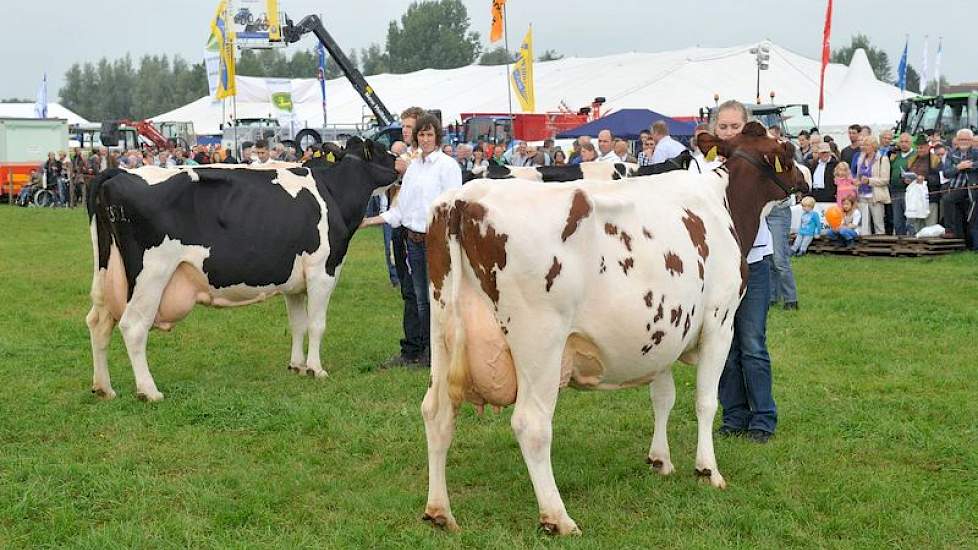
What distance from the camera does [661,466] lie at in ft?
20.7

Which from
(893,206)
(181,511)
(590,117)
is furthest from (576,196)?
(590,117)

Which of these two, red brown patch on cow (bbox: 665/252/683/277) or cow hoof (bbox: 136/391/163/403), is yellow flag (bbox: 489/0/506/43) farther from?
red brown patch on cow (bbox: 665/252/683/277)

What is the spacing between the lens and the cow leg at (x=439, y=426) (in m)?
5.33

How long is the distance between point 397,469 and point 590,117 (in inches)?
1431

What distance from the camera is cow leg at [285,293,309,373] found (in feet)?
30.9

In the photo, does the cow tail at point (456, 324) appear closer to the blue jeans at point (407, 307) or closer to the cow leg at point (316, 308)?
the cow leg at point (316, 308)

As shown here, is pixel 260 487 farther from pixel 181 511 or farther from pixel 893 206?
pixel 893 206

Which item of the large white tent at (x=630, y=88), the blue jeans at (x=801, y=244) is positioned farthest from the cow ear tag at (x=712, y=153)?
the large white tent at (x=630, y=88)

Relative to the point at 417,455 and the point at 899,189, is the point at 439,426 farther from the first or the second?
the point at 899,189

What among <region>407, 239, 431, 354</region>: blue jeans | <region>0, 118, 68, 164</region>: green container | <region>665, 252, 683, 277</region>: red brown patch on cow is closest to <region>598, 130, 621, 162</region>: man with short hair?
<region>407, 239, 431, 354</region>: blue jeans

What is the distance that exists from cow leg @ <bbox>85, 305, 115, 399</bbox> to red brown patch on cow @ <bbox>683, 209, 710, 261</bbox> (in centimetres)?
481

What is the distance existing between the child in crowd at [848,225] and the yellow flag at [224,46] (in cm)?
1777

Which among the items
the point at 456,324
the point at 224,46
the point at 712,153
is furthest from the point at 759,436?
the point at 224,46

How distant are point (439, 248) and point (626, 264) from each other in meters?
0.92
